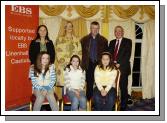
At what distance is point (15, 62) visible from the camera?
3.96 metres

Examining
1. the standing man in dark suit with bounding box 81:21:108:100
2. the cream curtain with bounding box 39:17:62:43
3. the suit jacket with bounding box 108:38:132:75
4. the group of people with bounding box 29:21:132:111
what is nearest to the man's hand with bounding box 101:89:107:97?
the group of people with bounding box 29:21:132:111

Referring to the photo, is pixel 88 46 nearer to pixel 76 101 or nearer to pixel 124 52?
pixel 124 52

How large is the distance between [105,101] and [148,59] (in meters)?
0.71

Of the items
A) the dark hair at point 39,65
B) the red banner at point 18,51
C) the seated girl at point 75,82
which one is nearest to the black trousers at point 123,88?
the seated girl at point 75,82

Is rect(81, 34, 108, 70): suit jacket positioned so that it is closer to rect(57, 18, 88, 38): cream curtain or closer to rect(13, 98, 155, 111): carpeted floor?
rect(57, 18, 88, 38): cream curtain

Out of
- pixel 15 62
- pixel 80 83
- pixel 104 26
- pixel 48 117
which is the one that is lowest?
pixel 48 117

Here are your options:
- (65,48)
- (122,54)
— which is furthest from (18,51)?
(122,54)

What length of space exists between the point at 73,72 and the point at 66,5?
792mm

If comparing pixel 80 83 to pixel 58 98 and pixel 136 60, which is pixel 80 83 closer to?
pixel 58 98

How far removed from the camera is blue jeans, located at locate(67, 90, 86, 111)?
13.0 feet

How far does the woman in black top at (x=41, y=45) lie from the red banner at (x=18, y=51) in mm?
50

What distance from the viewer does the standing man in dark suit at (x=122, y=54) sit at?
396 cm

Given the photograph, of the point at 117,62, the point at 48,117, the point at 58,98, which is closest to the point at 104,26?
the point at 117,62

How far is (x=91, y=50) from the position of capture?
398 centimetres
